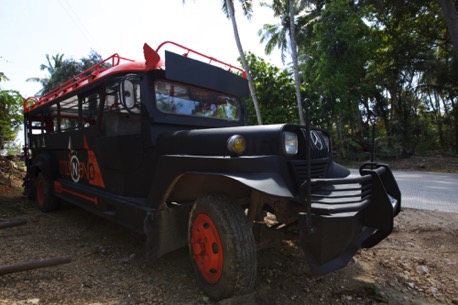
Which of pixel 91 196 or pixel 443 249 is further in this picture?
pixel 91 196

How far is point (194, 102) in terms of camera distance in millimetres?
3627

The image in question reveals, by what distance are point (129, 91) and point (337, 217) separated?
2227 mm

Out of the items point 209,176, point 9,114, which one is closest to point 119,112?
point 209,176

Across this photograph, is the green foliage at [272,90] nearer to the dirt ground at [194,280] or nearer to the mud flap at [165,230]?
the dirt ground at [194,280]

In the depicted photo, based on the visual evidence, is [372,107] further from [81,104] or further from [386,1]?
[81,104]

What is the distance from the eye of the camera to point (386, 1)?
15711mm

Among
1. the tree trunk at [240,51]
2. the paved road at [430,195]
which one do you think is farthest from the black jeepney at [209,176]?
the tree trunk at [240,51]

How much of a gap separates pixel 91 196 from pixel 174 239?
1559 mm

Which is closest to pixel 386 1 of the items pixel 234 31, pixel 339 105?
pixel 339 105

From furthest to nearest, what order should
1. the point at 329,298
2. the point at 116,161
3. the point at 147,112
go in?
1. the point at 116,161
2. the point at 147,112
3. the point at 329,298

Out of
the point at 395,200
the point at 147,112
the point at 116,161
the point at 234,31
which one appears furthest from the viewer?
the point at 234,31

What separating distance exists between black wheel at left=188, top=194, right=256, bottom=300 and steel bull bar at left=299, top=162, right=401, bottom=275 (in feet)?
1.39


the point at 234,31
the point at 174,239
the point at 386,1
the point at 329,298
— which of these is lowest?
the point at 329,298

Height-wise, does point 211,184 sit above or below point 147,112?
below
